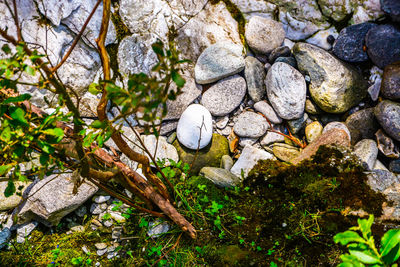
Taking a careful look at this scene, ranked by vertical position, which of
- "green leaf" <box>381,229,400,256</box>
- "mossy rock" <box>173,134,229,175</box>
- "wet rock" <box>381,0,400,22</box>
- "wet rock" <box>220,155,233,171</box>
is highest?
"wet rock" <box>381,0,400,22</box>

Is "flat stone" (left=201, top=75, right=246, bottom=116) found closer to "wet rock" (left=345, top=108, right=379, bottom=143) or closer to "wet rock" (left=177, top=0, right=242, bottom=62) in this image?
"wet rock" (left=177, top=0, right=242, bottom=62)

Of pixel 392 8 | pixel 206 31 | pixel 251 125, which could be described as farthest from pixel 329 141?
pixel 206 31

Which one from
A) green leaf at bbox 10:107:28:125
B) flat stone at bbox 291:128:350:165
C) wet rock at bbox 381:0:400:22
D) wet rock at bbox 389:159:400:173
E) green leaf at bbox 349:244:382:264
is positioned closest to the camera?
green leaf at bbox 349:244:382:264

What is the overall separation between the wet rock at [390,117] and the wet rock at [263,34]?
1592 mm

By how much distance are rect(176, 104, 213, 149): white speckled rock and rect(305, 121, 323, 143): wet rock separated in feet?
4.46

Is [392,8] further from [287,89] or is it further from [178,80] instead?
[178,80]

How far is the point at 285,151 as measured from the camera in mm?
3816

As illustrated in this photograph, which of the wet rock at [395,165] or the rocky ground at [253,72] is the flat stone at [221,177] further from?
the wet rock at [395,165]

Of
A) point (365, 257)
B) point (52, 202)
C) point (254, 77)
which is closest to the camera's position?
point (365, 257)

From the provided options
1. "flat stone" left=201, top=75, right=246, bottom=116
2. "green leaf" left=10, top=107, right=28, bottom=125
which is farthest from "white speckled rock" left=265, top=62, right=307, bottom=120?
"green leaf" left=10, top=107, right=28, bottom=125

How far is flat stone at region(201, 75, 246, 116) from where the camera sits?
12.8ft

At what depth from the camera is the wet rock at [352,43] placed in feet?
12.4

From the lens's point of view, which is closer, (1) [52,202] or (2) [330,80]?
(1) [52,202]

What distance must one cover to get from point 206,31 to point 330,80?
71.4 inches
